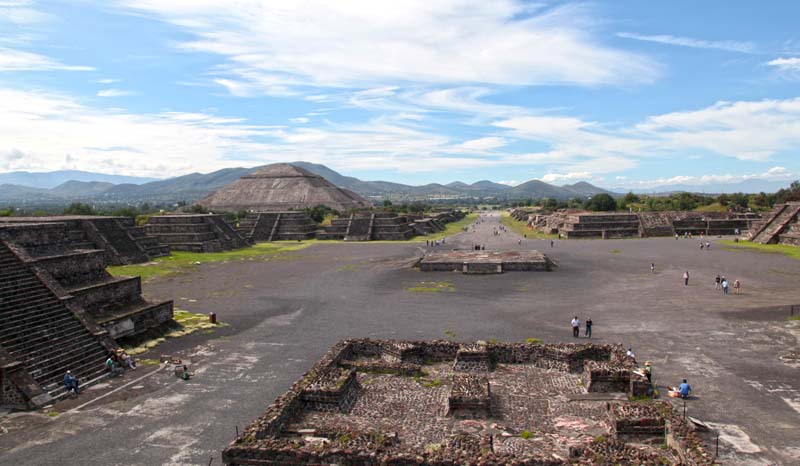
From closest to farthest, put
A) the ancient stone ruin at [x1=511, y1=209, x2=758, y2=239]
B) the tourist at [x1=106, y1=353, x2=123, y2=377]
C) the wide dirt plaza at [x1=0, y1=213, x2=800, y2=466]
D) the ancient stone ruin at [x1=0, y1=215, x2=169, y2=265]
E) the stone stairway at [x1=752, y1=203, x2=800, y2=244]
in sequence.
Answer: the wide dirt plaza at [x1=0, y1=213, x2=800, y2=466], the tourist at [x1=106, y1=353, x2=123, y2=377], the ancient stone ruin at [x1=0, y1=215, x2=169, y2=265], the stone stairway at [x1=752, y1=203, x2=800, y2=244], the ancient stone ruin at [x1=511, y1=209, x2=758, y2=239]

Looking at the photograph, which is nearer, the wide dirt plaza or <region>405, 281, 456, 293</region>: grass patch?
the wide dirt plaza

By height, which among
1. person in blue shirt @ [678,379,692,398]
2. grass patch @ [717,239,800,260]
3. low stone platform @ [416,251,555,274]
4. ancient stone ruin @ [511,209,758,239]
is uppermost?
ancient stone ruin @ [511,209,758,239]

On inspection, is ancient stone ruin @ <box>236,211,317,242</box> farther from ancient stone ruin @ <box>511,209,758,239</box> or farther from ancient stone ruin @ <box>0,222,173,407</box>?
ancient stone ruin @ <box>0,222,173,407</box>

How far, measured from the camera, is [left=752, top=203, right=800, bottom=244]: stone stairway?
2124 inches

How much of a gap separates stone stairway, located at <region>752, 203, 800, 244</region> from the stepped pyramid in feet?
317

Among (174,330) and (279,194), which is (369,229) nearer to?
(174,330)

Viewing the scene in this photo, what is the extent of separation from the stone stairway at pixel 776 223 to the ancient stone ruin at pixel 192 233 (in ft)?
191

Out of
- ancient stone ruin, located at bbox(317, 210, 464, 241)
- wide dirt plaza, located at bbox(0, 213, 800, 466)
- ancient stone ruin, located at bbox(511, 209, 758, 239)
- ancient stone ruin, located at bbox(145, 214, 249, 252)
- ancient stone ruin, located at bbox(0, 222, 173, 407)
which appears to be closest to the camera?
wide dirt plaza, located at bbox(0, 213, 800, 466)

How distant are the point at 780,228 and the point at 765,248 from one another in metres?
6.00

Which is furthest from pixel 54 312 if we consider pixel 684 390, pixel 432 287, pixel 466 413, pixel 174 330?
pixel 432 287

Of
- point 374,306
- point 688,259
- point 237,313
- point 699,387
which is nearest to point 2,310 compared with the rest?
point 237,313

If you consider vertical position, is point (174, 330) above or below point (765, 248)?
Result: below

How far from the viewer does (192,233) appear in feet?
185

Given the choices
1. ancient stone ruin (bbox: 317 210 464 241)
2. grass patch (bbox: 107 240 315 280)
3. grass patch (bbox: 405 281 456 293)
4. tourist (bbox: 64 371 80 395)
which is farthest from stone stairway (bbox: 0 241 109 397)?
ancient stone ruin (bbox: 317 210 464 241)
